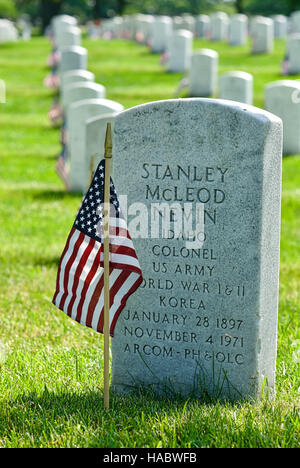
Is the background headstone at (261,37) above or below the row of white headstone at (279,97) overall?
above

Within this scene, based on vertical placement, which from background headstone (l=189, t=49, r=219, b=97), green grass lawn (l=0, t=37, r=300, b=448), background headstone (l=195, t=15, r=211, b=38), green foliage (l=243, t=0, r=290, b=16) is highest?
green foliage (l=243, t=0, r=290, b=16)

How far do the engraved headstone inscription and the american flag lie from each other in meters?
0.29

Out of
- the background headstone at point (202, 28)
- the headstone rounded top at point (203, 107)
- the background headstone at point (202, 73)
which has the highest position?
the headstone rounded top at point (203, 107)

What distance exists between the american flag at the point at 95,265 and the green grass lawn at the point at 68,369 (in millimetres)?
482

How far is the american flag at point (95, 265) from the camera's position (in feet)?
13.8

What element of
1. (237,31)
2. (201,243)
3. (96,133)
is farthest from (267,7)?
(201,243)

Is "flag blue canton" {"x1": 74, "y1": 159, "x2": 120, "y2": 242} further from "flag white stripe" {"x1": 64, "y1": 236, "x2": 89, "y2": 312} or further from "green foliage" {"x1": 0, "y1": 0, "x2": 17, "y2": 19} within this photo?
"green foliage" {"x1": 0, "y1": 0, "x2": 17, "y2": 19}

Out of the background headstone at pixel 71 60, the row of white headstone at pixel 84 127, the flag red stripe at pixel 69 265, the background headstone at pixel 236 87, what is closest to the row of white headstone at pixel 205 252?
the flag red stripe at pixel 69 265

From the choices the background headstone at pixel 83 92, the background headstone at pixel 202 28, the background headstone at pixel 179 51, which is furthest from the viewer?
the background headstone at pixel 202 28

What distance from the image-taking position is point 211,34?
33.8 m

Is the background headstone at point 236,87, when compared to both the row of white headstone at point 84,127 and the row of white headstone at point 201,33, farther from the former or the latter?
the row of white headstone at point 201,33

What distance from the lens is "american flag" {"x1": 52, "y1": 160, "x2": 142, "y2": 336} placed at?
4.21 m

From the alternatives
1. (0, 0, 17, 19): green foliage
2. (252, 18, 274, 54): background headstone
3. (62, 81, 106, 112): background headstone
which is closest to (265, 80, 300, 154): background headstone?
(62, 81, 106, 112): background headstone

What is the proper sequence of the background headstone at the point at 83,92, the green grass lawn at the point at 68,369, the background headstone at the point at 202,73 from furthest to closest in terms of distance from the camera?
1. the background headstone at the point at 202,73
2. the background headstone at the point at 83,92
3. the green grass lawn at the point at 68,369
